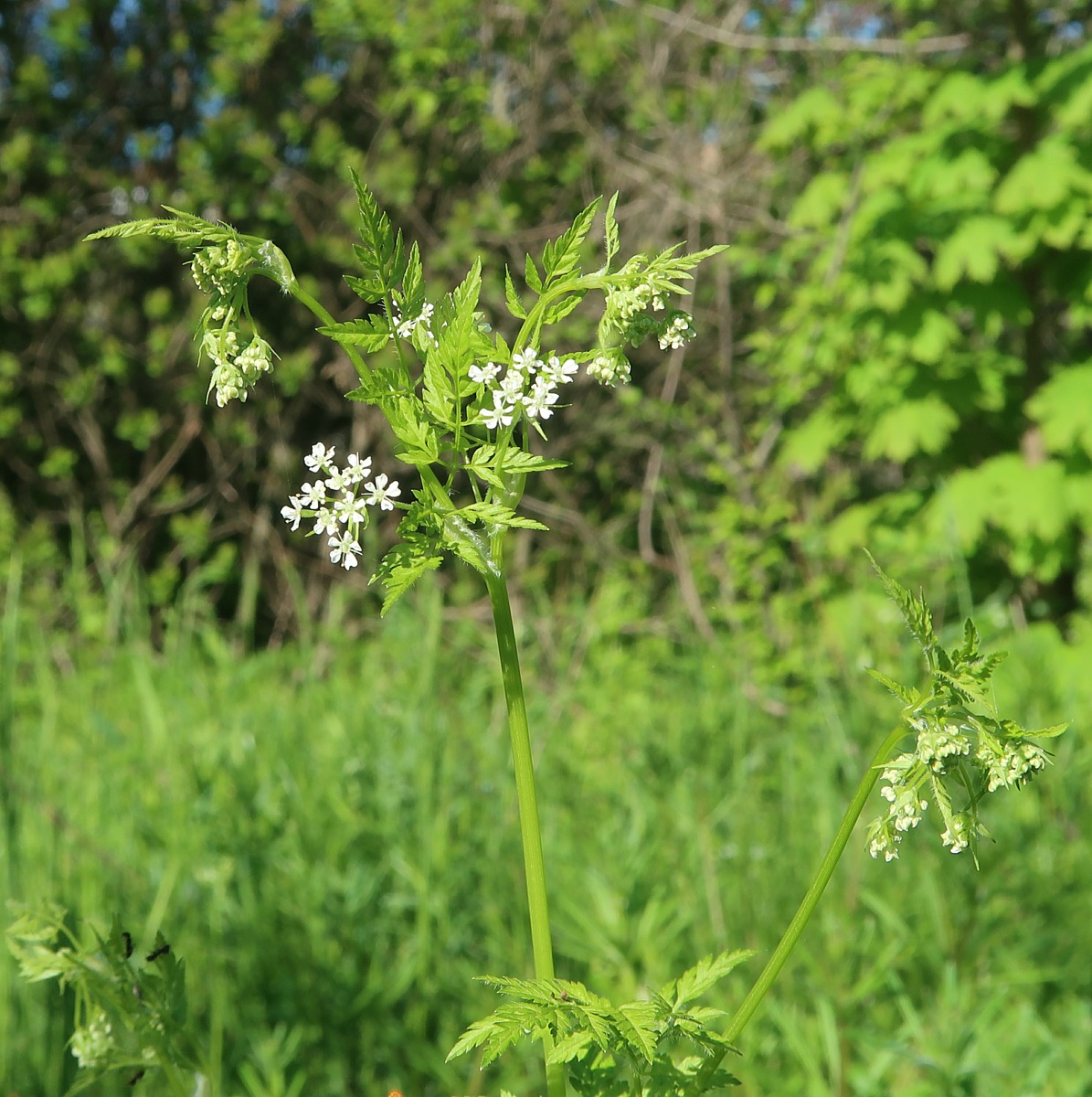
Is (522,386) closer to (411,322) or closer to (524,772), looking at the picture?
(411,322)

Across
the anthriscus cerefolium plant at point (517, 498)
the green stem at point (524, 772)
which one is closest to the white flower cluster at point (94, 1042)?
the anthriscus cerefolium plant at point (517, 498)

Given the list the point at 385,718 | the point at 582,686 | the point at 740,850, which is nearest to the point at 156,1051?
the point at 740,850

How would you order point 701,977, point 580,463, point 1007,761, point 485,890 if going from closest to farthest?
point 1007,761
point 701,977
point 485,890
point 580,463

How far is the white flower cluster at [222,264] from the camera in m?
0.79

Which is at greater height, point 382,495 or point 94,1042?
point 382,495

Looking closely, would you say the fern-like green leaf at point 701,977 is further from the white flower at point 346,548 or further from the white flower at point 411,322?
the white flower at point 411,322

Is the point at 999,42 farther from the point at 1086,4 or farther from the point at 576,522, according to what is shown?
the point at 576,522

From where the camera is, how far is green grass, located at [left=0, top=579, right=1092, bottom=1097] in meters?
2.08

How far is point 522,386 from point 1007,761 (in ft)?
1.32

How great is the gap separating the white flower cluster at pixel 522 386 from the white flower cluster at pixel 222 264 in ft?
0.56

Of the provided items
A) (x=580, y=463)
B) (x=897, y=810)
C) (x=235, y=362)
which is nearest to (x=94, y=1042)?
(x=235, y=362)

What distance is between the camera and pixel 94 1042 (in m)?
0.95

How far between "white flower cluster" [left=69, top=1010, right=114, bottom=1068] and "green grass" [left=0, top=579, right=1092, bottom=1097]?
673 millimetres

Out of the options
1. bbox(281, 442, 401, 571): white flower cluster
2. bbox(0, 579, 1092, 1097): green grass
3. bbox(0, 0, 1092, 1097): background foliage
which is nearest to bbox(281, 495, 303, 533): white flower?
bbox(281, 442, 401, 571): white flower cluster
